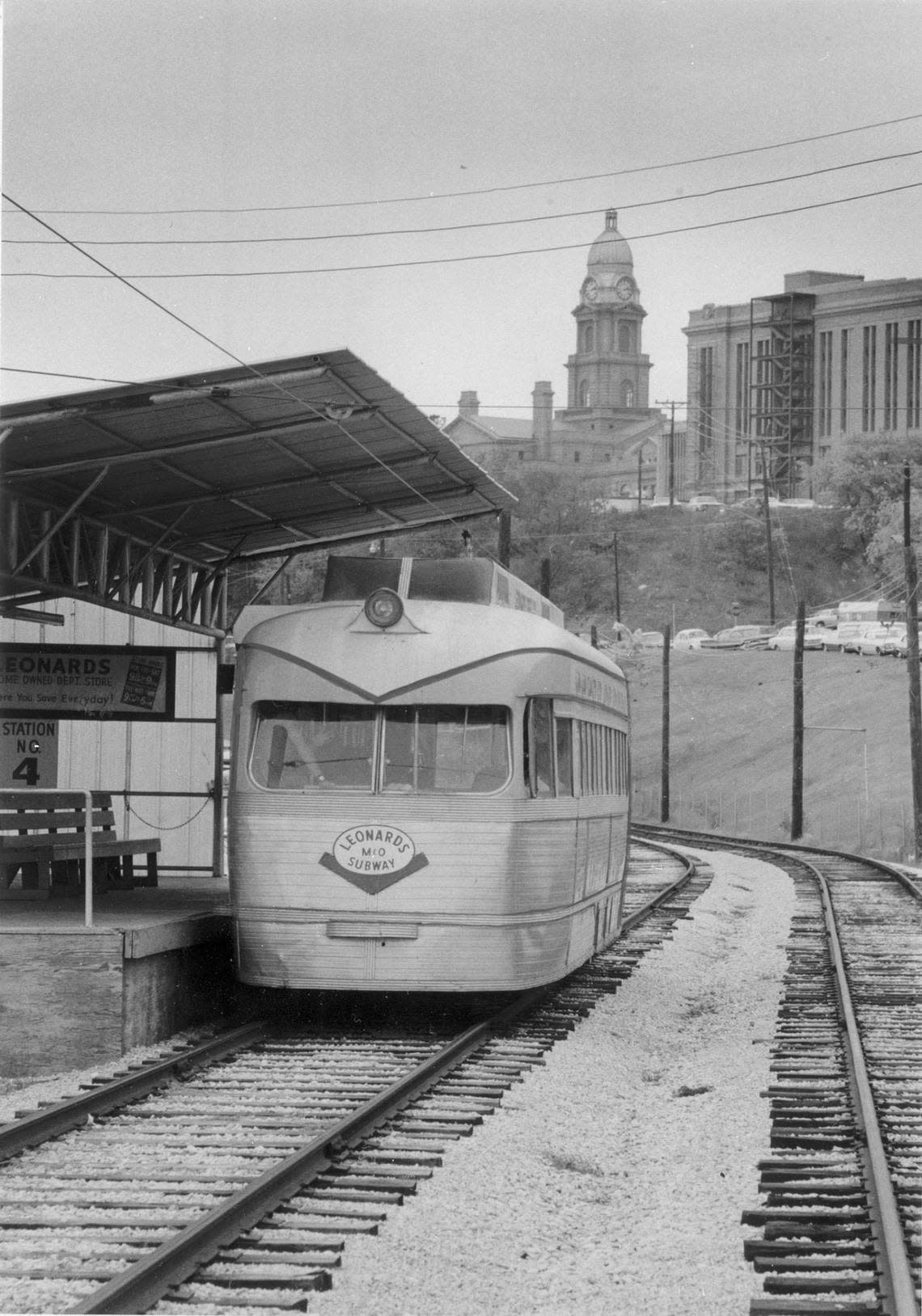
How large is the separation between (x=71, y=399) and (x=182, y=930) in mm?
3641

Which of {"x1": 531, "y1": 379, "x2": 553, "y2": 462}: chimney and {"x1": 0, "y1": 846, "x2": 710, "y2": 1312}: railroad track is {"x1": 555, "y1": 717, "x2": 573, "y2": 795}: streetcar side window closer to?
{"x1": 0, "y1": 846, "x2": 710, "y2": 1312}: railroad track

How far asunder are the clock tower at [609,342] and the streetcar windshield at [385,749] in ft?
536

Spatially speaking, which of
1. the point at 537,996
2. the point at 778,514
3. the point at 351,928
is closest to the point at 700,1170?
the point at 351,928

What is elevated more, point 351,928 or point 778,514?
point 778,514

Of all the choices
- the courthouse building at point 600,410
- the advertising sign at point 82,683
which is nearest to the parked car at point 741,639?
the courthouse building at point 600,410

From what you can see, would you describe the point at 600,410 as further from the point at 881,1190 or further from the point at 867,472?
the point at 881,1190

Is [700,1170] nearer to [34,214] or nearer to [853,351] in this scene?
[34,214]

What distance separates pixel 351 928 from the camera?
480 inches

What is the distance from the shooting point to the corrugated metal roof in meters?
12.3

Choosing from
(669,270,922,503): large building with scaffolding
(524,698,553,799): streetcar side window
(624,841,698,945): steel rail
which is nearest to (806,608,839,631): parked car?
(669,270,922,503): large building with scaffolding

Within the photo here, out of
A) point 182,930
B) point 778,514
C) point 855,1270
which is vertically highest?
point 778,514

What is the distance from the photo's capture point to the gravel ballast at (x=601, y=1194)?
6.77m

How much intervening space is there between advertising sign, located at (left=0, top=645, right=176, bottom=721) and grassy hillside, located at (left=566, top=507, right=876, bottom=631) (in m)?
102

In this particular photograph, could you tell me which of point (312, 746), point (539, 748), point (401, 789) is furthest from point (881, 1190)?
point (312, 746)
